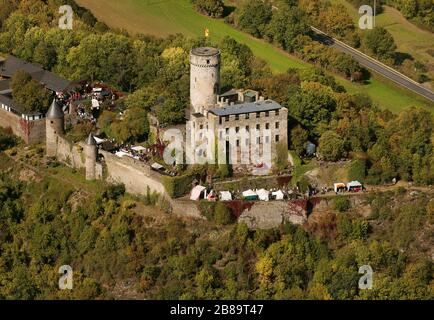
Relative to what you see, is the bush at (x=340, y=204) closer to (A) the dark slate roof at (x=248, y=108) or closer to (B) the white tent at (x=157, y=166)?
(A) the dark slate roof at (x=248, y=108)

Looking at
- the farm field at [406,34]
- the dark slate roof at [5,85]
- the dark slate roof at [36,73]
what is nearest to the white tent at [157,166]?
the dark slate roof at [36,73]

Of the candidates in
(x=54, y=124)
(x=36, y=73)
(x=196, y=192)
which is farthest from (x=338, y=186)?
(x=36, y=73)

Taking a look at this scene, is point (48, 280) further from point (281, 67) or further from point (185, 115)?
point (281, 67)

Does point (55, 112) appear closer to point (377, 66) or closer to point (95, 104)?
point (95, 104)

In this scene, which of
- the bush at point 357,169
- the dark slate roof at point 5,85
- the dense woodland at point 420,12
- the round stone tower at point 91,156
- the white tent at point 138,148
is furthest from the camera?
the dense woodland at point 420,12

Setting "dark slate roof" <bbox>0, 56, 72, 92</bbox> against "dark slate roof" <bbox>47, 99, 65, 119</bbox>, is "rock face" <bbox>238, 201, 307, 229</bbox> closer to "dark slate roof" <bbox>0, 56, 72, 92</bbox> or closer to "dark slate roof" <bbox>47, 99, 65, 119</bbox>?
"dark slate roof" <bbox>47, 99, 65, 119</bbox>

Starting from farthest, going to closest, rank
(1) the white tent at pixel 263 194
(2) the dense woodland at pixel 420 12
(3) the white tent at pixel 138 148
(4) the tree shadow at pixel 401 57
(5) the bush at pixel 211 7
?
(2) the dense woodland at pixel 420 12, (5) the bush at pixel 211 7, (4) the tree shadow at pixel 401 57, (3) the white tent at pixel 138 148, (1) the white tent at pixel 263 194
